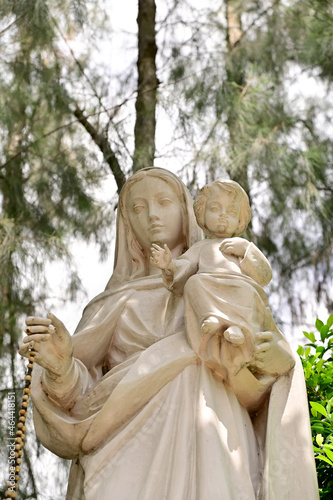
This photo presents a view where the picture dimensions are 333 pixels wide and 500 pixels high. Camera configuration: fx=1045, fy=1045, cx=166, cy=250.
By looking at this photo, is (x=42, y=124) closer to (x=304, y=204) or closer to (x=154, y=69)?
(x=154, y=69)

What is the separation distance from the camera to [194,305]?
4.20 meters

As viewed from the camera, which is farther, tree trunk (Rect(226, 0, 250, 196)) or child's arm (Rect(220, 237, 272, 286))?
tree trunk (Rect(226, 0, 250, 196))

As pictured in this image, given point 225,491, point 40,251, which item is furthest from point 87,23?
point 225,491

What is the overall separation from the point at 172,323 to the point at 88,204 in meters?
4.45

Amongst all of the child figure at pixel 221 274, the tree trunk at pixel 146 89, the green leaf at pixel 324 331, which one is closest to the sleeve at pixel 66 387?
the child figure at pixel 221 274

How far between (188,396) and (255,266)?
67 centimetres

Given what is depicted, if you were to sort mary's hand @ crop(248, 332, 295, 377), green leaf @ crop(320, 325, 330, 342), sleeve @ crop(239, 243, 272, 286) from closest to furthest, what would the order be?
mary's hand @ crop(248, 332, 295, 377)
sleeve @ crop(239, 243, 272, 286)
green leaf @ crop(320, 325, 330, 342)

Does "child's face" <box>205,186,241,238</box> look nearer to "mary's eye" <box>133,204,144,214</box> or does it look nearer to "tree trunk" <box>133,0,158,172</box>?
"mary's eye" <box>133,204,144,214</box>

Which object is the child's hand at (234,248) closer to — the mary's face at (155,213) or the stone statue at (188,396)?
the stone statue at (188,396)

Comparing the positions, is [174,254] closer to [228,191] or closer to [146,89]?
[228,191]

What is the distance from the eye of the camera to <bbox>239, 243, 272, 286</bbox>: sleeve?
4422 mm

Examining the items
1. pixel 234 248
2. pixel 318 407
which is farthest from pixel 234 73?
pixel 318 407

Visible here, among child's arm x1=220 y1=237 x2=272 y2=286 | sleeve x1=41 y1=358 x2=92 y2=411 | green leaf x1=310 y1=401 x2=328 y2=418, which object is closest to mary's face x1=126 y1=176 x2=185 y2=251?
child's arm x1=220 y1=237 x2=272 y2=286

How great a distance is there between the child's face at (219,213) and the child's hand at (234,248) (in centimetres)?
11
